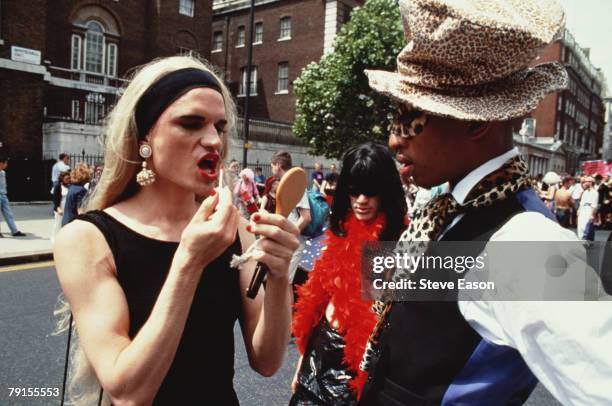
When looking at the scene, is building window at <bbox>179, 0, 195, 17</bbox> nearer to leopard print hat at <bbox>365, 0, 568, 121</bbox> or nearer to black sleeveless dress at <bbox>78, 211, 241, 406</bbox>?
black sleeveless dress at <bbox>78, 211, 241, 406</bbox>

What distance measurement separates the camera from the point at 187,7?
85.3 ft

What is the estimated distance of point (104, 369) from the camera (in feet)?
4.41

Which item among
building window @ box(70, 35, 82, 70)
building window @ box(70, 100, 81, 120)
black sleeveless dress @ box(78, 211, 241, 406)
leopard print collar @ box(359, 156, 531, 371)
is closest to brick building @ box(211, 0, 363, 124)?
building window @ box(70, 35, 82, 70)

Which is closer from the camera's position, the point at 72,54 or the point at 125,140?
the point at 125,140

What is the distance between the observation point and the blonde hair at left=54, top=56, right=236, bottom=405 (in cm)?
164

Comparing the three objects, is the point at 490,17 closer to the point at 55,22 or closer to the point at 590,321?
the point at 590,321

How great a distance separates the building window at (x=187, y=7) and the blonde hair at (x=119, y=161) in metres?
26.4

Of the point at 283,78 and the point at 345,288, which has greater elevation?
the point at 283,78

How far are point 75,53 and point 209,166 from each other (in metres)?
24.4

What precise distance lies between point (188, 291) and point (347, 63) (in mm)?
19609

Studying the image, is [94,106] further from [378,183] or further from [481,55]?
[481,55]

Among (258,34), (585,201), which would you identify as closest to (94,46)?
(258,34)

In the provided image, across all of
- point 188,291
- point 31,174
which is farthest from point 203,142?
point 31,174

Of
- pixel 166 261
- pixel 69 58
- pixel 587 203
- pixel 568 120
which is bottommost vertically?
pixel 587 203
